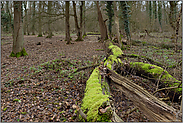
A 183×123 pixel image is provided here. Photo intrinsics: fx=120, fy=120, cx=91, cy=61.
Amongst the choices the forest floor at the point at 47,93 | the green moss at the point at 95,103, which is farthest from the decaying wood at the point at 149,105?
the forest floor at the point at 47,93

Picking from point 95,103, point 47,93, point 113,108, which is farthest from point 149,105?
point 47,93

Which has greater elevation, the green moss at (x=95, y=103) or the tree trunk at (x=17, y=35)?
the tree trunk at (x=17, y=35)

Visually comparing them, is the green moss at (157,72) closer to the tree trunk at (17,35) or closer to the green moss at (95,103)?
the green moss at (95,103)

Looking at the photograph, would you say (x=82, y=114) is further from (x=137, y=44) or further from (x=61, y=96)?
(x=137, y=44)

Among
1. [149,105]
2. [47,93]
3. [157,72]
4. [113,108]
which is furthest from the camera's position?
[47,93]

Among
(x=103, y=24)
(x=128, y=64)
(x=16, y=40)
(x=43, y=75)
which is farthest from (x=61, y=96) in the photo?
(x=103, y=24)

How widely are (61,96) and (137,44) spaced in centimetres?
1357

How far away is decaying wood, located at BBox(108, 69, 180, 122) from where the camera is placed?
229 centimetres

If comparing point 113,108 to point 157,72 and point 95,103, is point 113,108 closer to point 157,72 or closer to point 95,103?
point 95,103

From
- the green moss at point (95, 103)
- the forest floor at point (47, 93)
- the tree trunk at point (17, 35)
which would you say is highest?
the tree trunk at point (17, 35)

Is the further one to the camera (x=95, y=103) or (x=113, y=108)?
(x=95, y=103)

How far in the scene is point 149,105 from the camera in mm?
2670

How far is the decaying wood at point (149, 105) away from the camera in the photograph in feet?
7.50

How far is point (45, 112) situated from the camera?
4.48m
